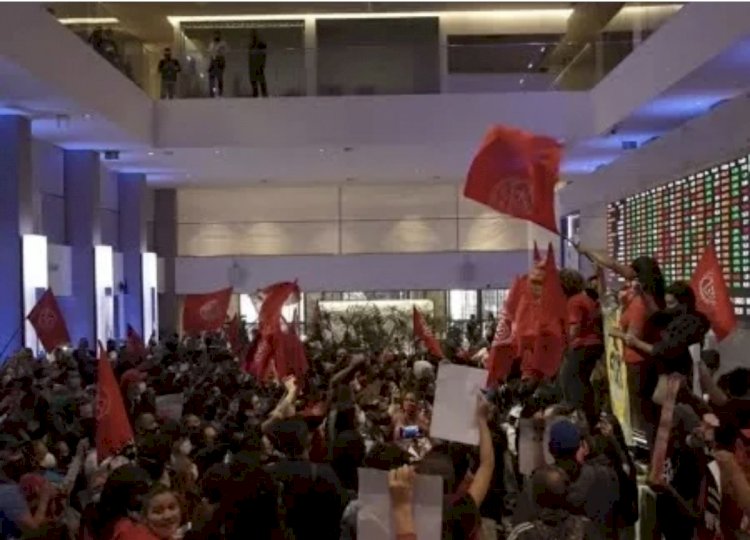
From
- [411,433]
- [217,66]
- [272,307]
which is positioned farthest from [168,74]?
[411,433]

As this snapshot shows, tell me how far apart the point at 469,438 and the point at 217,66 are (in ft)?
59.2

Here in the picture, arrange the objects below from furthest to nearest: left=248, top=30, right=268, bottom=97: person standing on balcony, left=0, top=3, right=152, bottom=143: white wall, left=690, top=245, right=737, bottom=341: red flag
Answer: left=248, top=30, right=268, bottom=97: person standing on balcony < left=0, top=3, right=152, bottom=143: white wall < left=690, top=245, right=737, bottom=341: red flag

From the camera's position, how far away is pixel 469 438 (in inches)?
191

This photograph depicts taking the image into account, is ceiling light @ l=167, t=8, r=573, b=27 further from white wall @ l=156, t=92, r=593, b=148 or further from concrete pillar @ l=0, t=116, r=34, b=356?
concrete pillar @ l=0, t=116, r=34, b=356

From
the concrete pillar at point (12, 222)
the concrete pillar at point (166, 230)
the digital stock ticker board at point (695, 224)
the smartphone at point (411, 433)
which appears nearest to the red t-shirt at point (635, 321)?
the smartphone at point (411, 433)

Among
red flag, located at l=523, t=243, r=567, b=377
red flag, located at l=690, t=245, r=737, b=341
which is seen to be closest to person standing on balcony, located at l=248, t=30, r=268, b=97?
red flag, located at l=690, t=245, r=737, b=341

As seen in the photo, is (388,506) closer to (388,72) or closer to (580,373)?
(580,373)

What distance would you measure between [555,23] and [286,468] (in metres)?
21.2

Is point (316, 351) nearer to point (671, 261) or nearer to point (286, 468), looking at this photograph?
point (671, 261)

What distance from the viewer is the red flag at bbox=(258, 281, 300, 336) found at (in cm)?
1205

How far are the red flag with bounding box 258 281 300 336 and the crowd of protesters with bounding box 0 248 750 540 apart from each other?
1.58m

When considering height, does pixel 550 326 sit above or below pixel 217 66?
below

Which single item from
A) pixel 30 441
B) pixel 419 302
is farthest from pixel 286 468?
pixel 419 302

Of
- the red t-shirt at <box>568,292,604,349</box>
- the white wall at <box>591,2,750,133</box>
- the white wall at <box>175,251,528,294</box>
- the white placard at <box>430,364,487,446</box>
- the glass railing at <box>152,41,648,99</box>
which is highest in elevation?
the glass railing at <box>152,41,648,99</box>
